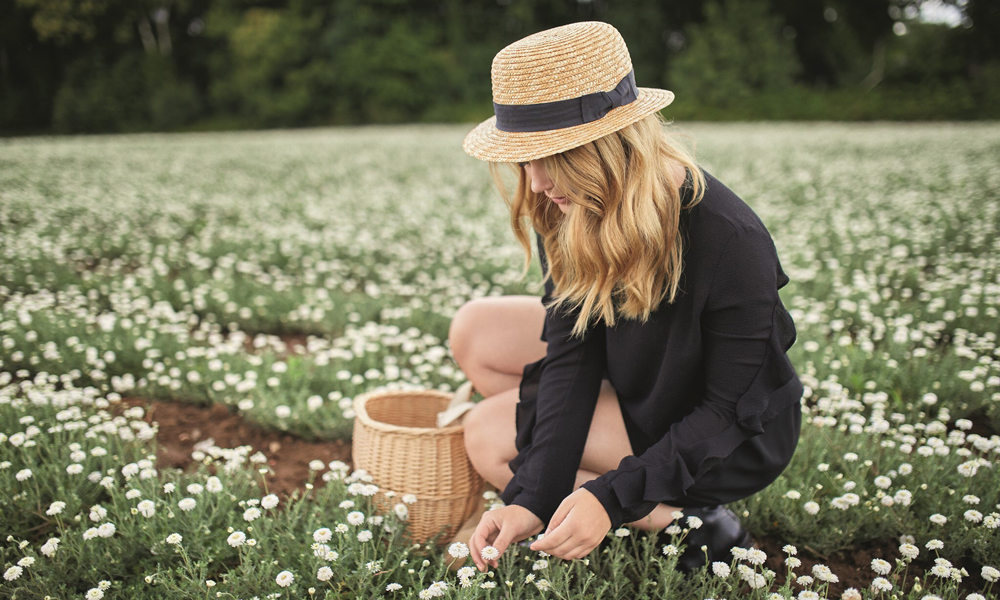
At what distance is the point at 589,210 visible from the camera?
64.0 inches

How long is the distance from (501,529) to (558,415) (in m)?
0.38

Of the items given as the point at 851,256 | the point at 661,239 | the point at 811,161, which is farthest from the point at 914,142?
the point at 661,239

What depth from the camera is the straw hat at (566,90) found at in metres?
1.51

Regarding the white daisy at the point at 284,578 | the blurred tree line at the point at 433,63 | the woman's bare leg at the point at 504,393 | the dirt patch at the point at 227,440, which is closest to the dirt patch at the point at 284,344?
the dirt patch at the point at 227,440

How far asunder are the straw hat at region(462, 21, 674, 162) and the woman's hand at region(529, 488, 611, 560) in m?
0.83

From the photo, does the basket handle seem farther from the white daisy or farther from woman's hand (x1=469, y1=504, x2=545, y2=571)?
the white daisy

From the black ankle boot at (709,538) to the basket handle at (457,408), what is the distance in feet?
2.56

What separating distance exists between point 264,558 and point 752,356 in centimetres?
142

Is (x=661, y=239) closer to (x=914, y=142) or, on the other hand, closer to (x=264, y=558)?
(x=264, y=558)

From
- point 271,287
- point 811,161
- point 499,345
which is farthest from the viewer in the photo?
point 811,161

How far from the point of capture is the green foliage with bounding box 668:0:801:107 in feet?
97.3

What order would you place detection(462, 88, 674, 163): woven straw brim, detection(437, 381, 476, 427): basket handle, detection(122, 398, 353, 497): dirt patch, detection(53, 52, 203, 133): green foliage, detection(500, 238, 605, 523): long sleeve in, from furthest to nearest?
detection(53, 52, 203, 133): green foliage → detection(122, 398, 353, 497): dirt patch → detection(437, 381, 476, 427): basket handle → detection(500, 238, 605, 523): long sleeve → detection(462, 88, 674, 163): woven straw brim

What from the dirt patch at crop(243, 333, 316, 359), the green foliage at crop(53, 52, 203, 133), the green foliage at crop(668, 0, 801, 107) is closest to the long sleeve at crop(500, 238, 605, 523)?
the dirt patch at crop(243, 333, 316, 359)

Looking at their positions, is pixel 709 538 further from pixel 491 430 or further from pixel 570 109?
pixel 570 109
